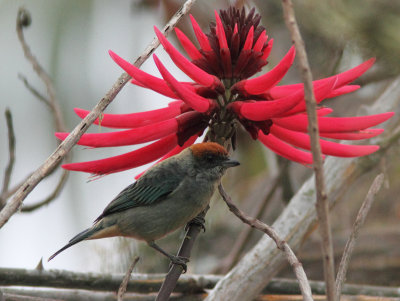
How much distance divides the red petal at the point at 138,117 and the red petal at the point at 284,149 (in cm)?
20

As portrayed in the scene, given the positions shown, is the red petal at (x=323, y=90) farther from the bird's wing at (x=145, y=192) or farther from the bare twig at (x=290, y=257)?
the bird's wing at (x=145, y=192)

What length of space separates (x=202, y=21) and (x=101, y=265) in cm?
A: 133

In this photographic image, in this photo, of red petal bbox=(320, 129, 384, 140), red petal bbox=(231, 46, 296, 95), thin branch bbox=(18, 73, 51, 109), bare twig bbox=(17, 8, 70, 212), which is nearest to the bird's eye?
red petal bbox=(231, 46, 296, 95)

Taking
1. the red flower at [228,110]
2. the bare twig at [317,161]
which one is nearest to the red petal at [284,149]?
the red flower at [228,110]

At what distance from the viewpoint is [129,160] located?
4.26ft

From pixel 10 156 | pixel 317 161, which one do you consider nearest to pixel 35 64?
pixel 10 156

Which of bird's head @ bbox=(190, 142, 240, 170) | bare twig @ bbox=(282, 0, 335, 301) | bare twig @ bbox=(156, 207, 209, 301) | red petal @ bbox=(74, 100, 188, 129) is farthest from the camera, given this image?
bird's head @ bbox=(190, 142, 240, 170)

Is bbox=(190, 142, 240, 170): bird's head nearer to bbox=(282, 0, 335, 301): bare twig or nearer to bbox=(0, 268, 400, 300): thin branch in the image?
bbox=(0, 268, 400, 300): thin branch

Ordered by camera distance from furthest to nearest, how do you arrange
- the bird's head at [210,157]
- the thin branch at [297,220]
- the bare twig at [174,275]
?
the thin branch at [297,220] → the bird's head at [210,157] → the bare twig at [174,275]

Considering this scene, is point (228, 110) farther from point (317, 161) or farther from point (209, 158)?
point (317, 161)

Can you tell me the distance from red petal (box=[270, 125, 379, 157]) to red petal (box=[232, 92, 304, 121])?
0.51ft

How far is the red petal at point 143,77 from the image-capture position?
1172 millimetres

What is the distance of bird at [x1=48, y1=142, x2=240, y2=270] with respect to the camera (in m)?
1.59

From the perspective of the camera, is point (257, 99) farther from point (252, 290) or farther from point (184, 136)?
point (252, 290)
